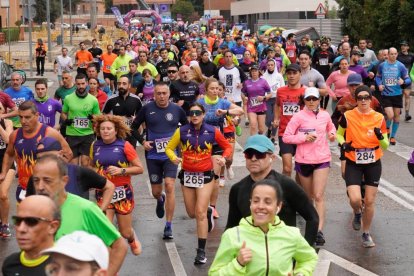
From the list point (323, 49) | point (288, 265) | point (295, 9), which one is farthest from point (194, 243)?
point (295, 9)

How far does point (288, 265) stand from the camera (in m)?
5.13

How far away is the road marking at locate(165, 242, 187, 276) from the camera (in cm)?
925

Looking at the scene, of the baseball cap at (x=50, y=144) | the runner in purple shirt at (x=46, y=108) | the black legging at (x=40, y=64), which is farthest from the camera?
the black legging at (x=40, y=64)

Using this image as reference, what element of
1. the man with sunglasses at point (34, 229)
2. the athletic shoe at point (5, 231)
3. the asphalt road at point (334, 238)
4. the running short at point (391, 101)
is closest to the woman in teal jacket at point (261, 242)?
the man with sunglasses at point (34, 229)

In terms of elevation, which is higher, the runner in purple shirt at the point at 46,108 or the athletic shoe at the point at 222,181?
the runner in purple shirt at the point at 46,108

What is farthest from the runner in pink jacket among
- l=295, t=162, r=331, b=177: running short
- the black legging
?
the black legging

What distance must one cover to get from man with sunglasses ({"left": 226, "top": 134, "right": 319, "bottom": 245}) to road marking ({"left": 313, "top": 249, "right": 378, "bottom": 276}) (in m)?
2.91

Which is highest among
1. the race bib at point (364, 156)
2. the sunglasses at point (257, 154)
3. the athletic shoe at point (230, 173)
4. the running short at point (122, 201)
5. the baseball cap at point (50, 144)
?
the sunglasses at point (257, 154)

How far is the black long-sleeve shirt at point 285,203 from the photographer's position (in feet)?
20.2

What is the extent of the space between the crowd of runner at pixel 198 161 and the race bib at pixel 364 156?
0.01 m

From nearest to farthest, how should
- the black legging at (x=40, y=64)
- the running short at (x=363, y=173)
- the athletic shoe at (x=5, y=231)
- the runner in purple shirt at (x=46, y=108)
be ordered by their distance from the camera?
the running short at (x=363, y=173)
the athletic shoe at (x=5, y=231)
the runner in purple shirt at (x=46, y=108)
the black legging at (x=40, y=64)

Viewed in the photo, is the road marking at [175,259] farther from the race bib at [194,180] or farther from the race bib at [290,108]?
the race bib at [290,108]

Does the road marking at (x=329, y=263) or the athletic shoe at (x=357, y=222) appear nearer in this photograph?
the road marking at (x=329, y=263)

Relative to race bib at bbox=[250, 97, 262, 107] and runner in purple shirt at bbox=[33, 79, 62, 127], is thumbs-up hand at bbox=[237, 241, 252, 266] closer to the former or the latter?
runner in purple shirt at bbox=[33, 79, 62, 127]
